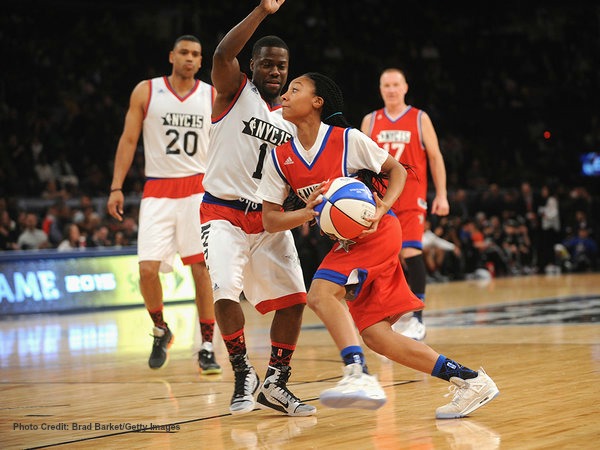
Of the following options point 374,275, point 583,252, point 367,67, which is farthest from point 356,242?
point 367,67

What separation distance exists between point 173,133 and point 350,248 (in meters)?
3.00

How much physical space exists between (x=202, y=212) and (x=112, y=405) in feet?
4.04

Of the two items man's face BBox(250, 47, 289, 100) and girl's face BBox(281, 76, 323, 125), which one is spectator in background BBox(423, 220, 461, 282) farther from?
girl's face BBox(281, 76, 323, 125)

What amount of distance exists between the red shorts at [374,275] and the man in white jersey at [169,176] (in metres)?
2.59

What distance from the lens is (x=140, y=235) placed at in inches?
294

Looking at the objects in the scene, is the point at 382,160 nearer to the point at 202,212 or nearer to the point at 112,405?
the point at 202,212

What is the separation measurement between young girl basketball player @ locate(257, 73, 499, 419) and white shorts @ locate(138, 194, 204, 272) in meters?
2.38

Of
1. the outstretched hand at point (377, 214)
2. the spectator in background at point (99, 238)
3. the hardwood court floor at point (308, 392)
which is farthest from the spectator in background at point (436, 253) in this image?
the outstretched hand at point (377, 214)

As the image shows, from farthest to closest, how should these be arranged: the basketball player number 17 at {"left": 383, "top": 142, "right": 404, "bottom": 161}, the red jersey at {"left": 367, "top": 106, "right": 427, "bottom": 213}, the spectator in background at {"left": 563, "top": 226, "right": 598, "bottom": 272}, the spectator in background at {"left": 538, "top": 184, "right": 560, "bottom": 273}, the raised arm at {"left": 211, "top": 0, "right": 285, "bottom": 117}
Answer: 1. the spectator in background at {"left": 538, "top": 184, "right": 560, "bottom": 273}
2. the spectator in background at {"left": 563, "top": 226, "right": 598, "bottom": 272}
3. the basketball player number 17 at {"left": 383, "top": 142, "right": 404, "bottom": 161}
4. the red jersey at {"left": 367, "top": 106, "right": 427, "bottom": 213}
5. the raised arm at {"left": 211, "top": 0, "right": 285, "bottom": 117}

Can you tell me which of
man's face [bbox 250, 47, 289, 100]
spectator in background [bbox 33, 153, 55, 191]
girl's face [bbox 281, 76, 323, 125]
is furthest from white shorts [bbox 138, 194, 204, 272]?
spectator in background [bbox 33, 153, 55, 191]

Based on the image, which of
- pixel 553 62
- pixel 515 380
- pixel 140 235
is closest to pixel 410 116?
pixel 140 235

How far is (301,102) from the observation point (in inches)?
198

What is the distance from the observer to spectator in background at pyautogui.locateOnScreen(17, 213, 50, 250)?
48.8ft

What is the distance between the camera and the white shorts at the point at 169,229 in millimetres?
7387
